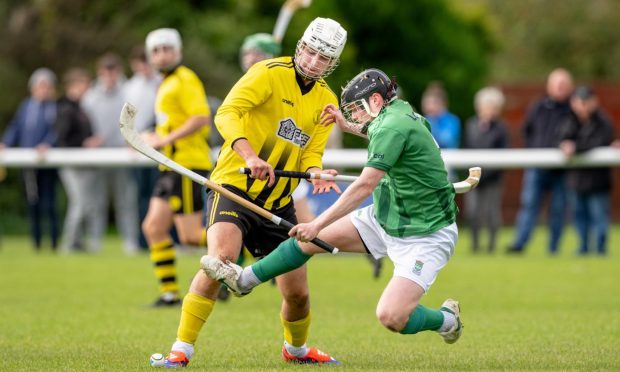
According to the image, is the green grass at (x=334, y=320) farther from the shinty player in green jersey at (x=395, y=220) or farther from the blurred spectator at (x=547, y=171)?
the blurred spectator at (x=547, y=171)

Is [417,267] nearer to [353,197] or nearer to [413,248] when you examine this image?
[413,248]

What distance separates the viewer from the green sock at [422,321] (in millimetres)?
7223

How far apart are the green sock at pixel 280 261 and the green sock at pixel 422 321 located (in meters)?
0.70

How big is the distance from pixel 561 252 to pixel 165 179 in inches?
354

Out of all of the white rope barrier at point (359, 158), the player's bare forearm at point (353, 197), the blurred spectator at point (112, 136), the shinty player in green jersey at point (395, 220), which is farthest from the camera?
the blurred spectator at point (112, 136)

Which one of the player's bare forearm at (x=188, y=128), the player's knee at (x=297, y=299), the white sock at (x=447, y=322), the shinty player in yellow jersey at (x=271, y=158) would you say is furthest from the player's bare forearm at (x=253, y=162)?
the player's bare forearm at (x=188, y=128)

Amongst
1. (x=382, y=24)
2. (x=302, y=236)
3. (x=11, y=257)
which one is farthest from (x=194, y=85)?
(x=382, y=24)

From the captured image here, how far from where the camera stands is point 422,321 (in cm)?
727

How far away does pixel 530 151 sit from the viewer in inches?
678

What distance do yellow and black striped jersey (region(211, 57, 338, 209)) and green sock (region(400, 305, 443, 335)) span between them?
120 cm

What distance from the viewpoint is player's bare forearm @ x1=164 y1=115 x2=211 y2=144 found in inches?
416

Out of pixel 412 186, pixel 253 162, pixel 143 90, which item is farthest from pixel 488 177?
pixel 253 162

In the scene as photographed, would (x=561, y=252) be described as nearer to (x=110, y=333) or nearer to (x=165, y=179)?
(x=165, y=179)

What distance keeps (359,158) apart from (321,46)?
32.0ft
